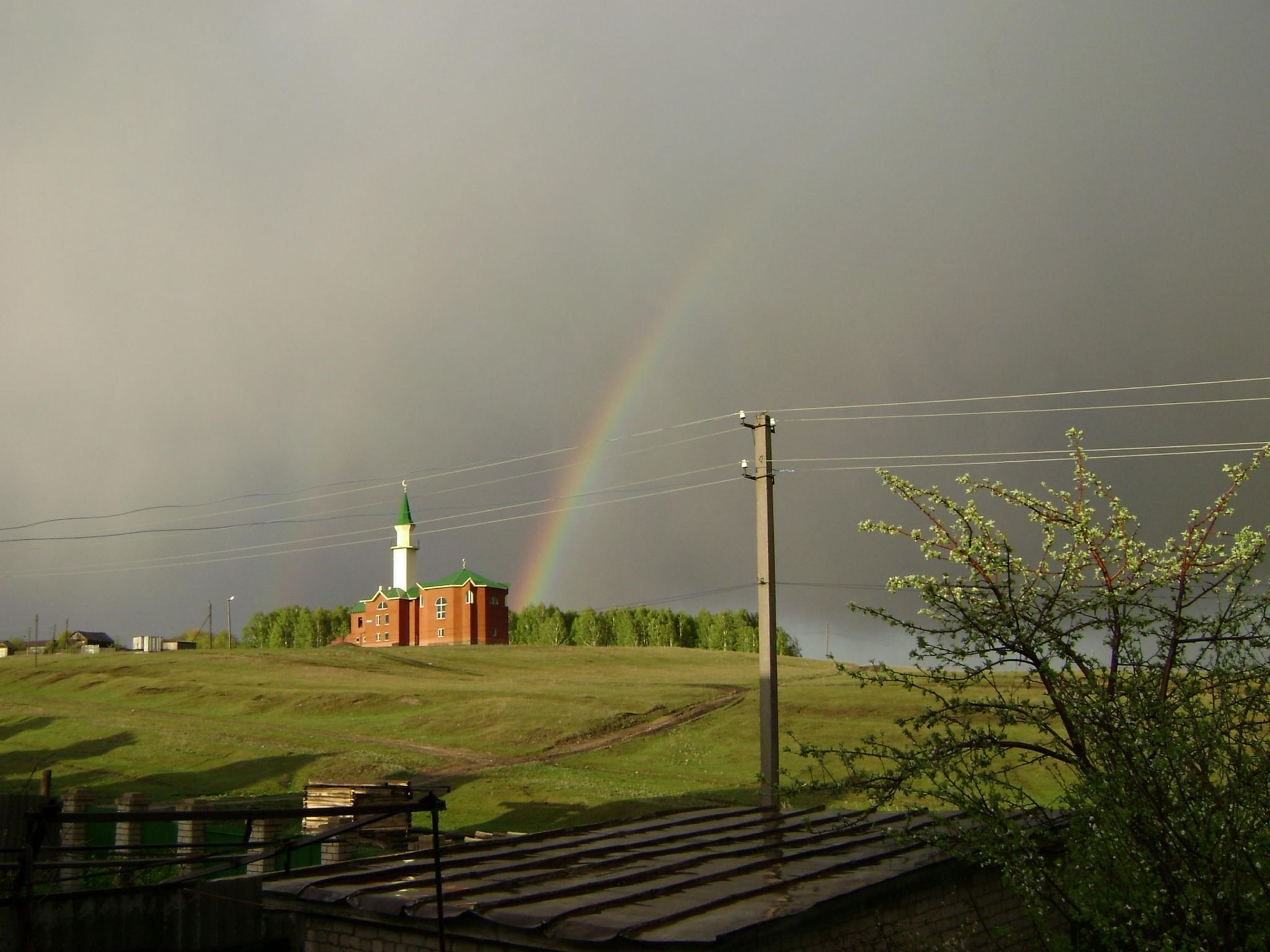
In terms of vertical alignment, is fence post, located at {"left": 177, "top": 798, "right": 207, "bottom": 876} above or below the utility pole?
below

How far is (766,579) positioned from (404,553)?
4457 inches

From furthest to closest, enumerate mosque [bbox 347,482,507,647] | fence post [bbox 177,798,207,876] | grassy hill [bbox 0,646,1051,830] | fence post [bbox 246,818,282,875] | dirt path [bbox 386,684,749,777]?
mosque [bbox 347,482,507,647] < dirt path [bbox 386,684,749,777] < grassy hill [bbox 0,646,1051,830] < fence post [bbox 246,818,282,875] < fence post [bbox 177,798,207,876]

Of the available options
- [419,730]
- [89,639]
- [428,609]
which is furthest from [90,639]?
[419,730]

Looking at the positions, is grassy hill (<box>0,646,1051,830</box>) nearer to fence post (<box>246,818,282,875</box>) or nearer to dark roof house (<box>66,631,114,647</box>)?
fence post (<box>246,818,282,875</box>)

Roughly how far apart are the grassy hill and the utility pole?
11.9 metres

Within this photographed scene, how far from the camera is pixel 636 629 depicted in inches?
6629

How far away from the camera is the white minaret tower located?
129250 millimetres

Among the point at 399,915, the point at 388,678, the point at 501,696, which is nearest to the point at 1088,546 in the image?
the point at 399,915

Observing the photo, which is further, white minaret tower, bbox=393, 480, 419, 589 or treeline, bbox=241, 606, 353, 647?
treeline, bbox=241, 606, 353, 647

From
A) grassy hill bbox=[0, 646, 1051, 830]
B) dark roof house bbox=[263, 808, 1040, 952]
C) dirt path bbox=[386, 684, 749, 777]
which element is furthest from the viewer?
dirt path bbox=[386, 684, 749, 777]

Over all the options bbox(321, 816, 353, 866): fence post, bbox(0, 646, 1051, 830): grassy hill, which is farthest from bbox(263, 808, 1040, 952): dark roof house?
bbox(0, 646, 1051, 830): grassy hill

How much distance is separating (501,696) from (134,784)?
23.3m

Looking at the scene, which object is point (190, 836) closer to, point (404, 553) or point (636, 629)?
point (404, 553)

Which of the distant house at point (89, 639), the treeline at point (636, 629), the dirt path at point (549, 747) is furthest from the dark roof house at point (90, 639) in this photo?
the dirt path at point (549, 747)
